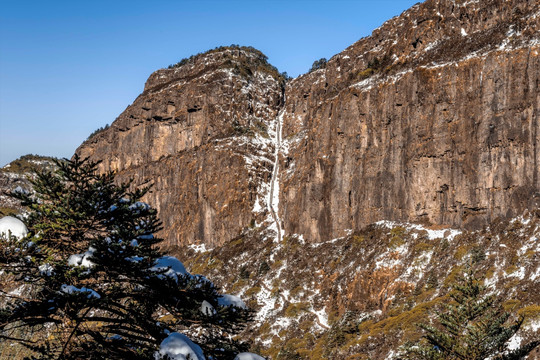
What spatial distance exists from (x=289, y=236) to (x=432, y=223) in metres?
34.3

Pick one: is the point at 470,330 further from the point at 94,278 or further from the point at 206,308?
the point at 94,278

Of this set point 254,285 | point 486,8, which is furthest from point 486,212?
point 254,285

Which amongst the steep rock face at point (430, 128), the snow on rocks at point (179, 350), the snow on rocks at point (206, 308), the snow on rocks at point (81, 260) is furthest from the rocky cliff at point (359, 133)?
the snow on rocks at point (179, 350)

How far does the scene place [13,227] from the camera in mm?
11000

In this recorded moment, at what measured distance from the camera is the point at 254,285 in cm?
9400

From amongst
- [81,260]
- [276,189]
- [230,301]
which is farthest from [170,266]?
[276,189]

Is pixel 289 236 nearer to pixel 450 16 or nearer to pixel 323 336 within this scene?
pixel 323 336

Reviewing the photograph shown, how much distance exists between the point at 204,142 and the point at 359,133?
2005 inches

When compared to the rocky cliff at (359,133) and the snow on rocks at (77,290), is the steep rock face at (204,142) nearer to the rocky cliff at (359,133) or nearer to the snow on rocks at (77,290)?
the rocky cliff at (359,133)

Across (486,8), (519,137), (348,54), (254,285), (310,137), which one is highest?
(348,54)

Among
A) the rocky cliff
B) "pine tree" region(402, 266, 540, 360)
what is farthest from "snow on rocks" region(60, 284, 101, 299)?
the rocky cliff

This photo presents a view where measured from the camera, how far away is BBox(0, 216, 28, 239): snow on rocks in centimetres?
1081

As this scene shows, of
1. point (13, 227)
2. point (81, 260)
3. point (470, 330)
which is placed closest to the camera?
point (13, 227)

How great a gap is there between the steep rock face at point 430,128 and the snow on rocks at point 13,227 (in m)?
65.9
